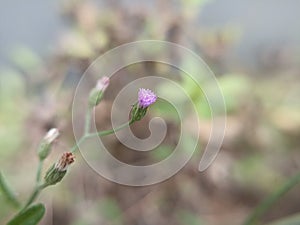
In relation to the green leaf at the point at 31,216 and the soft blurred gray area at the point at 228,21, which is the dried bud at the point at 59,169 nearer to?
the green leaf at the point at 31,216

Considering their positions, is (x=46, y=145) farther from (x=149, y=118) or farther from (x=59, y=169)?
(x=149, y=118)

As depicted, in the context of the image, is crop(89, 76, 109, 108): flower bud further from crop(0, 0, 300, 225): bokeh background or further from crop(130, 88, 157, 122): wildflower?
crop(0, 0, 300, 225): bokeh background

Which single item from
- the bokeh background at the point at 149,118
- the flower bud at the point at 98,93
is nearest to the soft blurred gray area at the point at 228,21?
the bokeh background at the point at 149,118

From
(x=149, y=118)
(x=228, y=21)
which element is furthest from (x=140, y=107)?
(x=228, y=21)

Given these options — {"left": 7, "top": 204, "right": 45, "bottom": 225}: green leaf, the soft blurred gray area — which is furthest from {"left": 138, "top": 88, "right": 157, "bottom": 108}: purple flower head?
the soft blurred gray area

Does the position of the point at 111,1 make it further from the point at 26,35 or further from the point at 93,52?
the point at 26,35

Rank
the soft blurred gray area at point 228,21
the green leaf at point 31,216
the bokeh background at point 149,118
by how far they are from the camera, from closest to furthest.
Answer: the green leaf at point 31,216 → the bokeh background at point 149,118 → the soft blurred gray area at point 228,21

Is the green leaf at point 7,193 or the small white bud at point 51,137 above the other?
the small white bud at point 51,137

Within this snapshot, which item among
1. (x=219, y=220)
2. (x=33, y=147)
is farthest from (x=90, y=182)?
(x=219, y=220)
